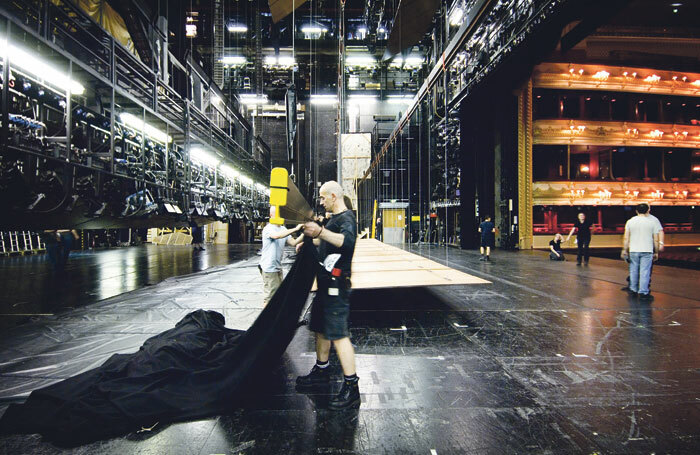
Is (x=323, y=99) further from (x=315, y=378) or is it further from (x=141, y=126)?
(x=315, y=378)

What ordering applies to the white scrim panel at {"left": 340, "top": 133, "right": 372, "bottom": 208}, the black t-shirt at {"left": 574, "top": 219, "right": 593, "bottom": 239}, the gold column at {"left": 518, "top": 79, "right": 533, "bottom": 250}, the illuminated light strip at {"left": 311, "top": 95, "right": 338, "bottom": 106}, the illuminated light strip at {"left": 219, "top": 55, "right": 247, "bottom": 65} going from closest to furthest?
1. the black t-shirt at {"left": 574, "top": 219, "right": 593, "bottom": 239}
2. the white scrim panel at {"left": 340, "top": 133, "right": 372, "bottom": 208}
3. the gold column at {"left": 518, "top": 79, "right": 533, "bottom": 250}
4. the illuminated light strip at {"left": 219, "top": 55, "right": 247, "bottom": 65}
5. the illuminated light strip at {"left": 311, "top": 95, "right": 338, "bottom": 106}

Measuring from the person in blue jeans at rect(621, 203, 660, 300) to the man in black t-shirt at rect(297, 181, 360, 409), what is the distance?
17.4ft

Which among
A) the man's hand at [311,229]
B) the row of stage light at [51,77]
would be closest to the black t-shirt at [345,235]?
the man's hand at [311,229]

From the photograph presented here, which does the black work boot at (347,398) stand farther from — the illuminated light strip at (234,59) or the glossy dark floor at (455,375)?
the illuminated light strip at (234,59)

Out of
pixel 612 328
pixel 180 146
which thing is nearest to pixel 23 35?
pixel 180 146

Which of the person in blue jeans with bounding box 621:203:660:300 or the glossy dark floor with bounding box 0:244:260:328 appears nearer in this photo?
the glossy dark floor with bounding box 0:244:260:328

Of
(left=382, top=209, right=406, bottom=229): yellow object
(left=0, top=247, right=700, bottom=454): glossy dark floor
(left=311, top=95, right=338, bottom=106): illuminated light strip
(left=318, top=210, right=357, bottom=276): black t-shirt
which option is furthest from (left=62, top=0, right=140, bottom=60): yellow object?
(left=382, top=209, right=406, bottom=229): yellow object

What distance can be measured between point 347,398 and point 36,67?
21.7 ft

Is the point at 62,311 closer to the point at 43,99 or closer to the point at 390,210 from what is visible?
the point at 43,99

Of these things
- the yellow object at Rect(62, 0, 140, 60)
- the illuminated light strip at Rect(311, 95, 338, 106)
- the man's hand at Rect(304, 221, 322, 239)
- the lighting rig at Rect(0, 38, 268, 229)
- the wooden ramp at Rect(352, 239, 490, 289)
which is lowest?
the wooden ramp at Rect(352, 239, 490, 289)

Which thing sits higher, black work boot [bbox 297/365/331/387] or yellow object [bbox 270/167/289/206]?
yellow object [bbox 270/167/289/206]

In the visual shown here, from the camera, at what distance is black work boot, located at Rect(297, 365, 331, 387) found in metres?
2.34

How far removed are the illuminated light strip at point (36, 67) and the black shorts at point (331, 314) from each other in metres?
5.19

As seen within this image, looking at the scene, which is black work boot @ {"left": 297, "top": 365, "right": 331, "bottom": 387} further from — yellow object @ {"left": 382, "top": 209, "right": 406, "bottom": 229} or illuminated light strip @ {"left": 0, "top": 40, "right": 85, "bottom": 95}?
Result: yellow object @ {"left": 382, "top": 209, "right": 406, "bottom": 229}
